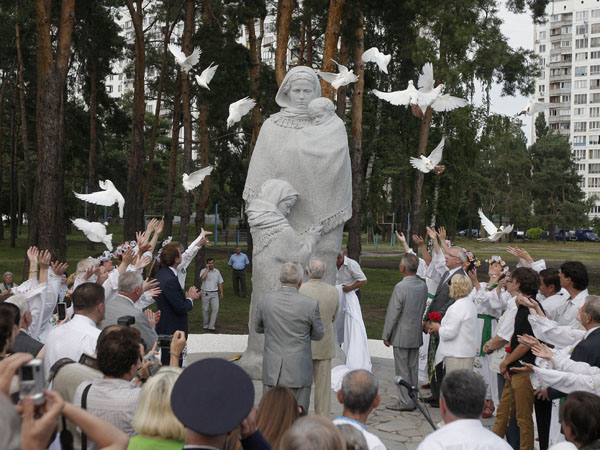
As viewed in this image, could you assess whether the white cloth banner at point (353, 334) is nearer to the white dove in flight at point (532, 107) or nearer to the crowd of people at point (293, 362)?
the crowd of people at point (293, 362)

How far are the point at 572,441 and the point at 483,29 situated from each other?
77.5 feet

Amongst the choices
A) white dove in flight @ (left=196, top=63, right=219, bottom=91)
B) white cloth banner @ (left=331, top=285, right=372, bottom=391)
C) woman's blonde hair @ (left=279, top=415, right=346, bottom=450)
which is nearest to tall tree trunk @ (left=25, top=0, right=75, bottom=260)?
white dove in flight @ (left=196, top=63, right=219, bottom=91)

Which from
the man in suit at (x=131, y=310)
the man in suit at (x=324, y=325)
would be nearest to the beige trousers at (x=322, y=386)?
the man in suit at (x=324, y=325)

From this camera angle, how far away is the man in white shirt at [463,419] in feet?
10.2

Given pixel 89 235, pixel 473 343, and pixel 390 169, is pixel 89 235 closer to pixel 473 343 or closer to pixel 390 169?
pixel 473 343

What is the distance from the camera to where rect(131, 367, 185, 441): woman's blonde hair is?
2.82m

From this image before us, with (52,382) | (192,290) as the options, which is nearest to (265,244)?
(192,290)

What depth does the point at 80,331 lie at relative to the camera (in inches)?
171

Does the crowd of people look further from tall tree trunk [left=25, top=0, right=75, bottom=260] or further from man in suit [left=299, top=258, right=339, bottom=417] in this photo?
tall tree trunk [left=25, top=0, right=75, bottom=260]

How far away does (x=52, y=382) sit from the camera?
3627mm

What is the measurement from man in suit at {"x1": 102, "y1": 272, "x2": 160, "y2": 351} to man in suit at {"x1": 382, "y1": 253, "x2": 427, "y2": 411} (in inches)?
114

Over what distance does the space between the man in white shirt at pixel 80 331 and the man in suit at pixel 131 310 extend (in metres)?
0.56

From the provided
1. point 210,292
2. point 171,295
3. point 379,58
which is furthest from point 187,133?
point 171,295

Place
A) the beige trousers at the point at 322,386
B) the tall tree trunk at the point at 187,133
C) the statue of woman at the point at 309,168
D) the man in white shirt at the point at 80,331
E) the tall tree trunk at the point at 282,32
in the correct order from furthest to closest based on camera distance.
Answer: the tall tree trunk at the point at 187,133 < the tall tree trunk at the point at 282,32 < the statue of woman at the point at 309,168 < the beige trousers at the point at 322,386 < the man in white shirt at the point at 80,331
